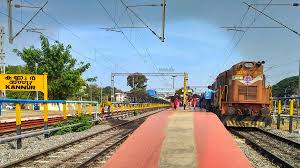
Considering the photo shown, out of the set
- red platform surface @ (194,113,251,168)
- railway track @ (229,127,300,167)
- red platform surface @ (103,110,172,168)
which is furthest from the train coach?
red platform surface @ (103,110,172,168)

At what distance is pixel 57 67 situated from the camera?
47.4 metres

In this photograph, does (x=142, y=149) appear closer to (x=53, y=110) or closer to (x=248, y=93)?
(x=248, y=93)

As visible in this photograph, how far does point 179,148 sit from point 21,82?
12.5 m

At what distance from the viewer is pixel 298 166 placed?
10.6 m

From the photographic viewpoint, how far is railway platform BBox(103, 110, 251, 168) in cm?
591

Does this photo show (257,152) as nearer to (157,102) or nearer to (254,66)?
(254,66)

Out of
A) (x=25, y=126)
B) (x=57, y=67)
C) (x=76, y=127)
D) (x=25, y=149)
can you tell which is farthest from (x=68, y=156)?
(x=57, y=67)

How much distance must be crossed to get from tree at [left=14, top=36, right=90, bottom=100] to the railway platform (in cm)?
3924

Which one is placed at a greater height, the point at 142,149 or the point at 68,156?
the point at 142,149

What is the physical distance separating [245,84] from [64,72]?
28.5 m

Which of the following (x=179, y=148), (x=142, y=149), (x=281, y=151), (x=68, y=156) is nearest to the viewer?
(x=179, y=148)

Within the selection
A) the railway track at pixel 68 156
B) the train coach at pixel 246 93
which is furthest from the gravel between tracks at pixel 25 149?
the train coach at pixel 246 93

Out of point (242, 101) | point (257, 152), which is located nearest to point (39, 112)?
point (242, 101)

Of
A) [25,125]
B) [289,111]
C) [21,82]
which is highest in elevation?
[21,82]
